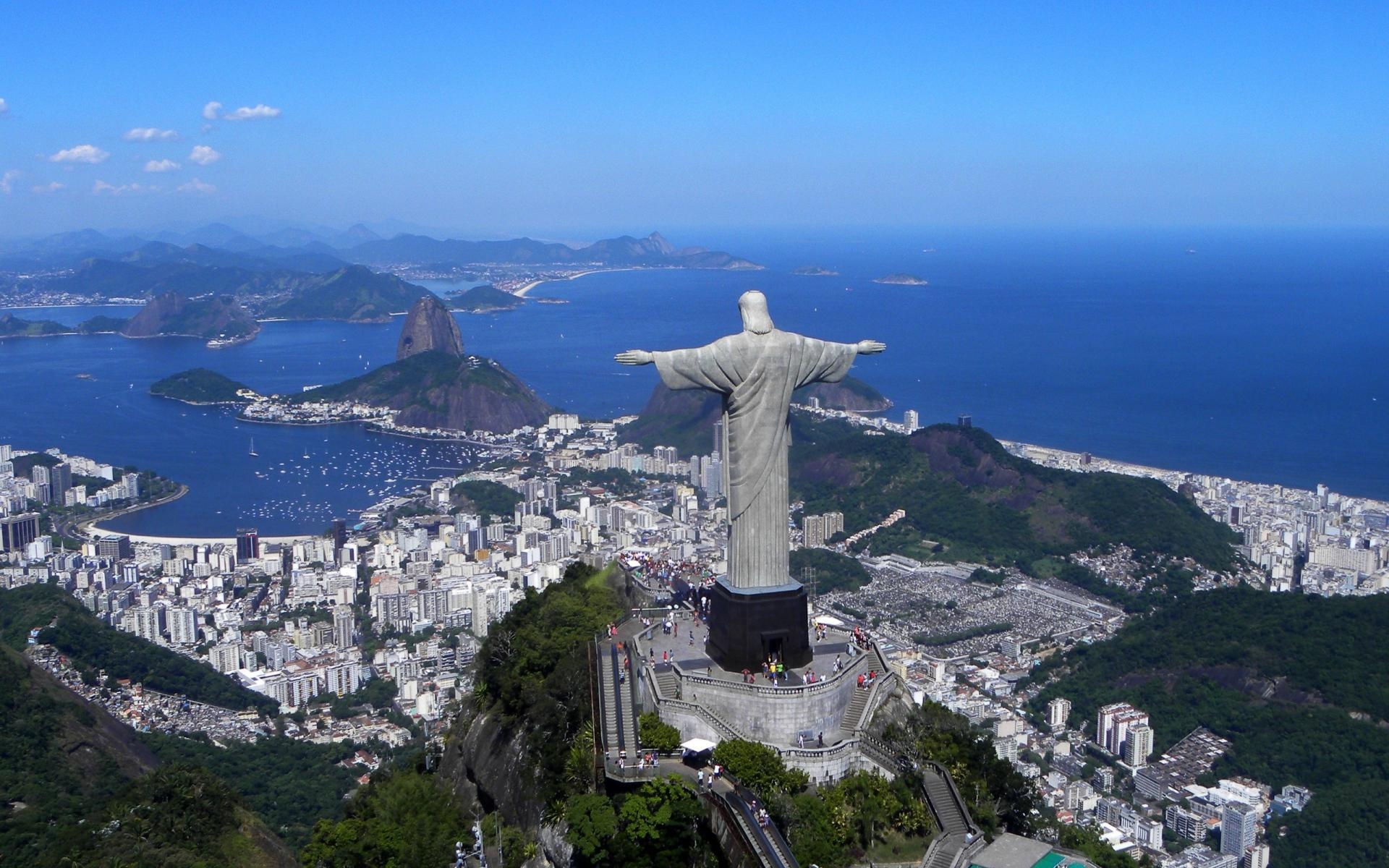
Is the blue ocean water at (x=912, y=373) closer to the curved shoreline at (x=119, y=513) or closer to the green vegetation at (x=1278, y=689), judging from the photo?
the curved shoreline at (x=119, y=513)

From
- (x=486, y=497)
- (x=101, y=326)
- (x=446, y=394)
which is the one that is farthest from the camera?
(x=101, y=326)

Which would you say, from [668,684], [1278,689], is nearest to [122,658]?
[668,684]

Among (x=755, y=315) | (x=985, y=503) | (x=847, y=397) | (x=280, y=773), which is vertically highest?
(x=755, y=315)

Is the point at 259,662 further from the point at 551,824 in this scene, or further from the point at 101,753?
the point at 551,824

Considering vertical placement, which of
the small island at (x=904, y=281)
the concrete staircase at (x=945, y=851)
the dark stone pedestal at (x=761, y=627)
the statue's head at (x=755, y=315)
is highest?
the statue's head at (x=755, y=315)

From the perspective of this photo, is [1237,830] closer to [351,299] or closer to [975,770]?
[975,770]

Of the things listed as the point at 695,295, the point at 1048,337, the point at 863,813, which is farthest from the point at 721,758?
the point at 695,295

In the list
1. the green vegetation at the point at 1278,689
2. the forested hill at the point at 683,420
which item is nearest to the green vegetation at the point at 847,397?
the forested hill at the point at 683,420
